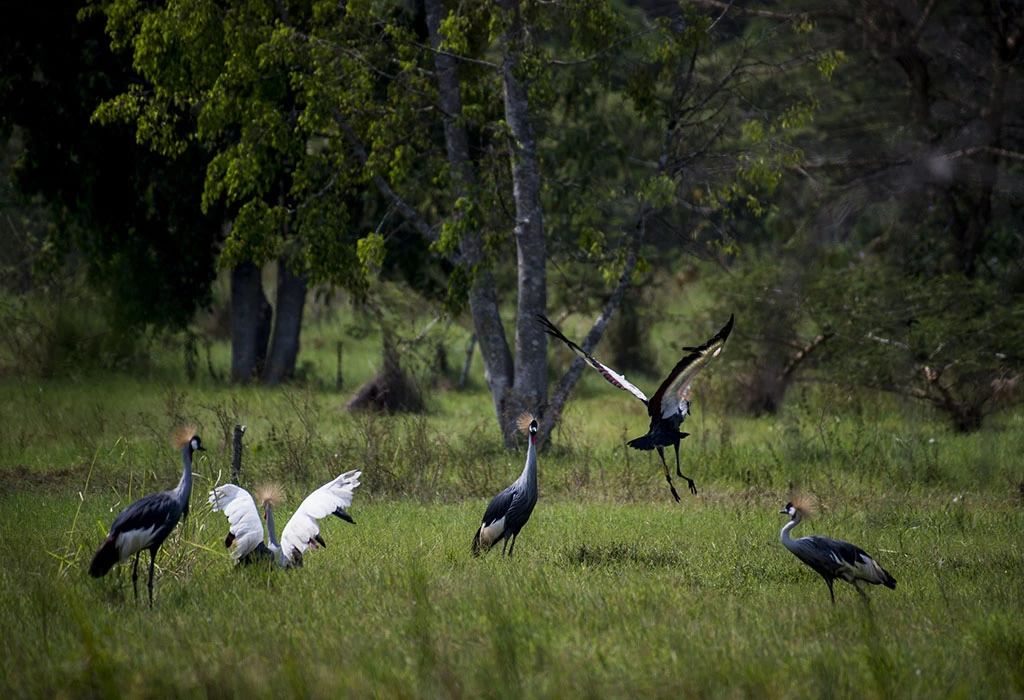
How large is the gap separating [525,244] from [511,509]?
19.6 feet

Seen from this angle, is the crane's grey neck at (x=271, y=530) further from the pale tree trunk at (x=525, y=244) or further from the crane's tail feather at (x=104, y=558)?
the pale tree trunk at (x=525, y=244)

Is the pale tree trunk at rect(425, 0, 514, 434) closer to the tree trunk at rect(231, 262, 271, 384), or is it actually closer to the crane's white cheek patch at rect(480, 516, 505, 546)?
the crane's white cheek patch at rect(480, 516, 505, 546)

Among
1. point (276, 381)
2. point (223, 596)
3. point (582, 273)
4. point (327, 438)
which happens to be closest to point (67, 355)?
point (276, 381)

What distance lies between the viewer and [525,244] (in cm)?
1392

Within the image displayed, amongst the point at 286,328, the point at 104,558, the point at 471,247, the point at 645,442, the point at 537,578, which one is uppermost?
the point at 471,247

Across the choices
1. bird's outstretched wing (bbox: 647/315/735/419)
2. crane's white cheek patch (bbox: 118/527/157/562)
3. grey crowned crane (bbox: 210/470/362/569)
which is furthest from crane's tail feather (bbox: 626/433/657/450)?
crane's white cheek patch (bbox: 118/527/157/562)

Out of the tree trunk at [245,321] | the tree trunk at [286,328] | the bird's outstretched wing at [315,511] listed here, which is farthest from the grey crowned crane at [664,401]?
the tree trunk at [245,321]

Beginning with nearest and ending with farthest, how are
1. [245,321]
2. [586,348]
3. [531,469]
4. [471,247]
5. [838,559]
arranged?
[838,559] → [531,469] → [586,348] → [471,247] → [245,321]

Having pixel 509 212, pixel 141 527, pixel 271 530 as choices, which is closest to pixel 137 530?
pixel 141 527

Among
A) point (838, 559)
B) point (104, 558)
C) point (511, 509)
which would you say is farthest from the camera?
point (511, 509)

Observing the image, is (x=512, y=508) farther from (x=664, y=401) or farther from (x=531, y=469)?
(x=664, y=401)

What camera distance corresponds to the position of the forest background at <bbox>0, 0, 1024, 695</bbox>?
13.5m

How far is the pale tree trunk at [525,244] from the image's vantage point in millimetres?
13578

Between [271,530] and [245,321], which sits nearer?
[271,530]
